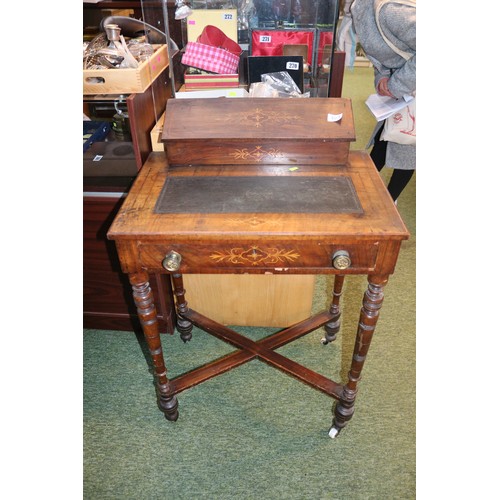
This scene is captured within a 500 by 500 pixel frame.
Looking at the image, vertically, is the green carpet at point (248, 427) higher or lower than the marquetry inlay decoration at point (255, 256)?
lower

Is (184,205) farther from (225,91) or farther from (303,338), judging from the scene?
(303,338)

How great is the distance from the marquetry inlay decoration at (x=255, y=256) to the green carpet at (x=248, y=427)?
2.54 feet

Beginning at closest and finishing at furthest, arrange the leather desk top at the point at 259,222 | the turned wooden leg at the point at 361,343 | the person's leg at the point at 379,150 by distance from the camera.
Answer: the leather desk top at the point at 259,222 < the turned wooden leg at the point at 361,343 < the person's leg at the point at 379,150

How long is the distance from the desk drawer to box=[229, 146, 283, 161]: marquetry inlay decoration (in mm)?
348

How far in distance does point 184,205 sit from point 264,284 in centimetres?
76

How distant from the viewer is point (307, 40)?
171 centimetres

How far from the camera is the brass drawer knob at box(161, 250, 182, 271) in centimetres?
108

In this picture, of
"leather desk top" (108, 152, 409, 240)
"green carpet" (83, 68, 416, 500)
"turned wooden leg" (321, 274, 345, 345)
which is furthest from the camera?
"turned wooden leg" (321, 274, 345, 345)

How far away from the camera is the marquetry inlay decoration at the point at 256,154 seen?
50.0 inches

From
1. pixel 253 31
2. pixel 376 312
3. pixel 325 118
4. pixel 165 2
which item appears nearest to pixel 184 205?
pixel 325 118

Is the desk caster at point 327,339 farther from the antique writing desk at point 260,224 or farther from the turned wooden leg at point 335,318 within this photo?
the antique writing desk at point 260,224

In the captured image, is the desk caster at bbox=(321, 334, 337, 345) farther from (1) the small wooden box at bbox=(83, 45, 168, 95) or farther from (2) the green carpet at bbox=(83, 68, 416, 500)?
(1) the small wooden box at bbox=(83, 45, 168, 95)

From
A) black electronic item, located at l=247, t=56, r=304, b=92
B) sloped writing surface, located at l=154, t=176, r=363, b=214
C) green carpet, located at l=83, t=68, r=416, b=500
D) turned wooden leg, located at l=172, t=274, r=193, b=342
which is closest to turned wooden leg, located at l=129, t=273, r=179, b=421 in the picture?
green carpet, located at l=83, t=68, r=416, b=500

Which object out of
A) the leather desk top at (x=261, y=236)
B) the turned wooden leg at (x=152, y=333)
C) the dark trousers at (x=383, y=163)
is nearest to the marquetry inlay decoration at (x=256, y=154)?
the leather desk top at (x=261, y=236)
